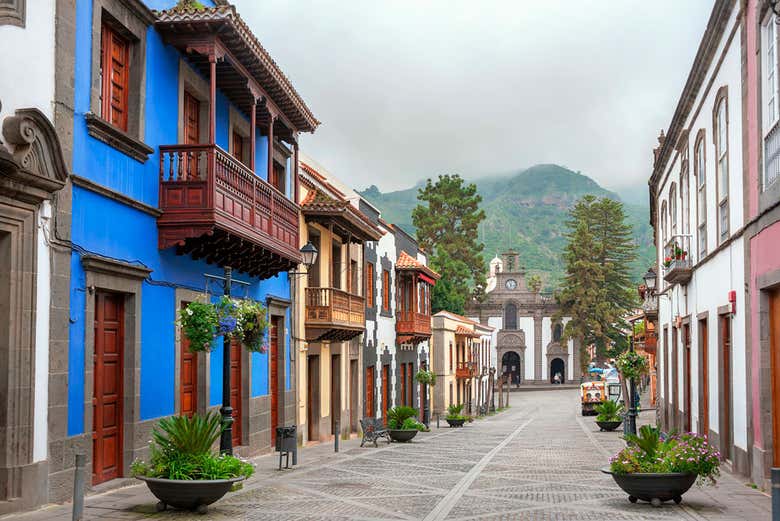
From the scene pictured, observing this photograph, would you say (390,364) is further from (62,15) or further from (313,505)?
(62,15)

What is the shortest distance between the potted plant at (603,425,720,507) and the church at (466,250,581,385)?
74634 mm

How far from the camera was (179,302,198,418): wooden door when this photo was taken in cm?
1519

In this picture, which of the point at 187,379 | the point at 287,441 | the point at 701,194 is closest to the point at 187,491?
the point at 187,379

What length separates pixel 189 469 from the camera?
10.4 metres

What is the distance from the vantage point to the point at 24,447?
996 centimetres

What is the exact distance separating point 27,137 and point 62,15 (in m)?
1.83

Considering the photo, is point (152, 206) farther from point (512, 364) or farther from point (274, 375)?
point (512, 364)

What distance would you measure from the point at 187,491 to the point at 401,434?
14.5 m

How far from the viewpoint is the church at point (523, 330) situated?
8719 cm

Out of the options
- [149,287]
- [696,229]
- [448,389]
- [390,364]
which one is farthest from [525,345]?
→ [149,287]

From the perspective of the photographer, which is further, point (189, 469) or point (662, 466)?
point (662, 466)

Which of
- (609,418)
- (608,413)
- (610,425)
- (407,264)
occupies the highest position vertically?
(407,264)

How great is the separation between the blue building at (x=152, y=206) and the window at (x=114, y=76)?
0.03m

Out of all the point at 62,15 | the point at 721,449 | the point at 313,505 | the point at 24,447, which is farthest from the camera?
the point at 721,449
